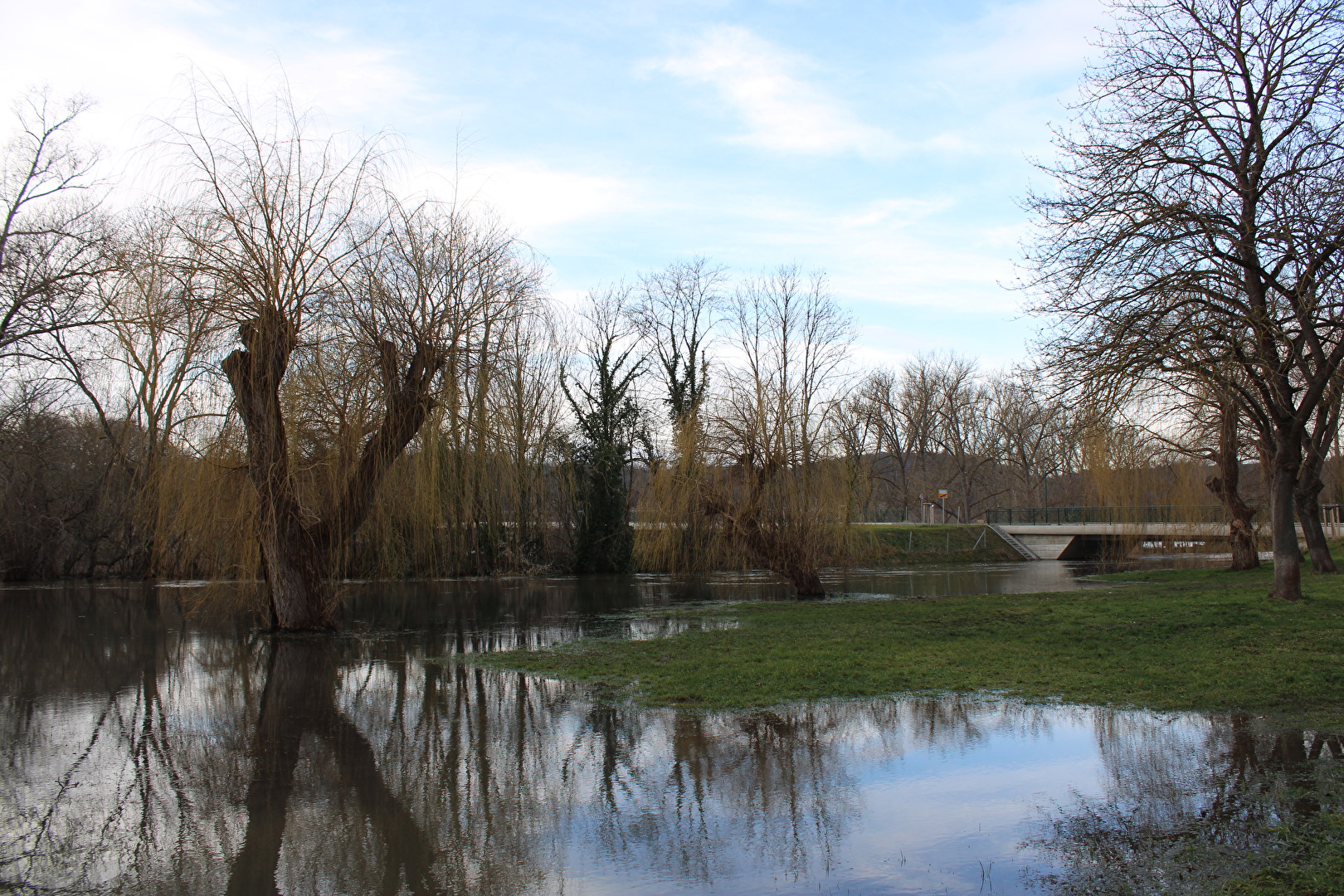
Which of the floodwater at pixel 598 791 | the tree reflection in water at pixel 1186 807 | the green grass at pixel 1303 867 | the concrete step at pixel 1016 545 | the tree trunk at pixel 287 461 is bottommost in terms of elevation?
the concrete step at pixel 1016 545

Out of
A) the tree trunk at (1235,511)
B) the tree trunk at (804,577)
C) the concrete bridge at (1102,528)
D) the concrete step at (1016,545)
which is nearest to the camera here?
the tree trunk at (804,577)

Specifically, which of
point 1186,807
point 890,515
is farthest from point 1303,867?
point 890,515

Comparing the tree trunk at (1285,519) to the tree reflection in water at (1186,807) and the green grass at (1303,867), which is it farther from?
the green grass at (1303,867)

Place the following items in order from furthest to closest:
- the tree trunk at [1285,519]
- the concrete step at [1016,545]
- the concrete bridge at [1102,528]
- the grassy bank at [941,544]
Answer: the concrete step at [1016,545], the grassy bank at [941,544], the concrete bridge at [1102,528], the tree trunk at [1285,519]

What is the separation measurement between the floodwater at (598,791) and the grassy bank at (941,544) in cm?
2857

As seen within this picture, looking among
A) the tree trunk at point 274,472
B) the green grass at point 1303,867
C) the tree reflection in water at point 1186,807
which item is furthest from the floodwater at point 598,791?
the tree trunk at point 274,472

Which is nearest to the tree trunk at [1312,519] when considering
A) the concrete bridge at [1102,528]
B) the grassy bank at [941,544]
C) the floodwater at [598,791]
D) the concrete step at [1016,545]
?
the concrete bridge at [1102,528]

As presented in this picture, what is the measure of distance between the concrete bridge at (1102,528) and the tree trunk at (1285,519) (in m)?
12.6

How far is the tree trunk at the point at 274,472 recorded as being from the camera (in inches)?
484

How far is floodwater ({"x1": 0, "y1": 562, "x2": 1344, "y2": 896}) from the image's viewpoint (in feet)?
14.2

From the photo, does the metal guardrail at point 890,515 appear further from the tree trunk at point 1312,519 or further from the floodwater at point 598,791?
the floodwater at point 598,791

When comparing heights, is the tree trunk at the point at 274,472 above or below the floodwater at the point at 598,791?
above

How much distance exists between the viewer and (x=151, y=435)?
16.6m

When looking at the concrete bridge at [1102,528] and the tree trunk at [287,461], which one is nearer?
the tree trunk at [287,461]
